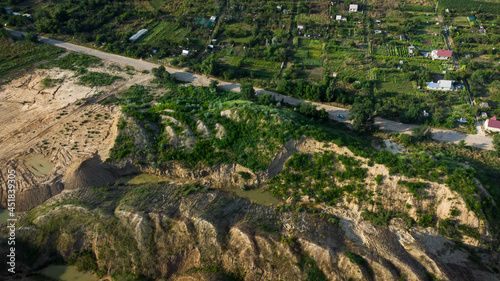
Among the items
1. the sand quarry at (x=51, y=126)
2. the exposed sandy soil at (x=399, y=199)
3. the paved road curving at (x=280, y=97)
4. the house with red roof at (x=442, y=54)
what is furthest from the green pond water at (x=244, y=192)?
the house with red roof at (x=442, y=54)

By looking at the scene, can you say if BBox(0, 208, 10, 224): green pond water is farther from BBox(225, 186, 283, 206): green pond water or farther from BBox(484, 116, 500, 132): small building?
BBox(484, 116, 500, 132): small building

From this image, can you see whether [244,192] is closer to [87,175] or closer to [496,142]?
[87,175]

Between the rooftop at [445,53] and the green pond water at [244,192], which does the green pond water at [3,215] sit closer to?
the green pond water at [244,192]

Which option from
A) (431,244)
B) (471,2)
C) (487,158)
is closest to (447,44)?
(471,2)

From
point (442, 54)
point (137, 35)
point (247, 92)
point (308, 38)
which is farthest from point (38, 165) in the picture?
point (442, 54)

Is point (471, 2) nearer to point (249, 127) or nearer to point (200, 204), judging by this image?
point (249, 127)

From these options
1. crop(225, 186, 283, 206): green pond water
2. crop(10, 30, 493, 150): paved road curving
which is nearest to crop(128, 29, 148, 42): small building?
crop(10, 30, 493, 150): paved road curving

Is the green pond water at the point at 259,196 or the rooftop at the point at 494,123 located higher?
the rooftop at the point at 494,123
